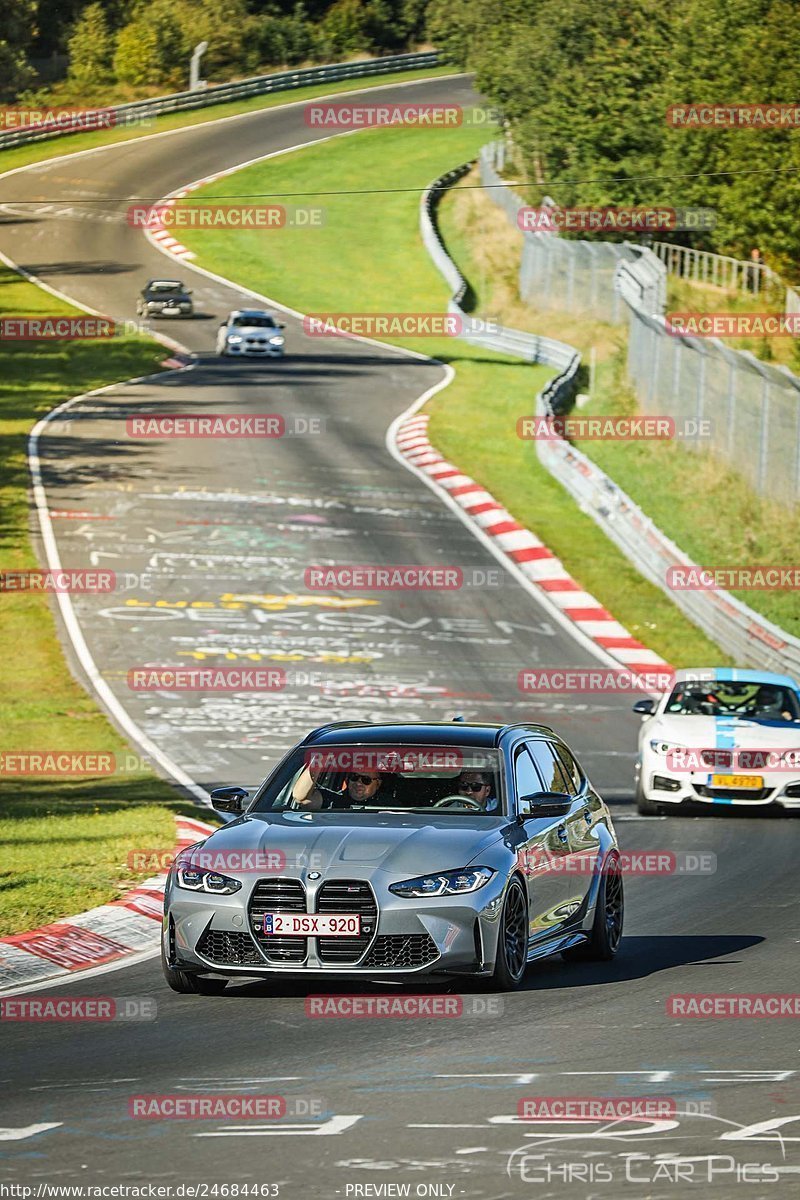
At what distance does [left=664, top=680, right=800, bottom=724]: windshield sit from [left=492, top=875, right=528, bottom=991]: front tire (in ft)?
33.2

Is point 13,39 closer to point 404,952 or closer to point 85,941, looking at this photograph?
point 85,941

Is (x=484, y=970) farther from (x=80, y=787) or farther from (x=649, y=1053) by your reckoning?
(x=80, y=787)

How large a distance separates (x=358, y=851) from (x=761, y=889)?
18.9 feet

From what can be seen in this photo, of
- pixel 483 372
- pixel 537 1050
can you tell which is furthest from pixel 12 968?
pixel 483 372

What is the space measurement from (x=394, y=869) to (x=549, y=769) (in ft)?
7.63

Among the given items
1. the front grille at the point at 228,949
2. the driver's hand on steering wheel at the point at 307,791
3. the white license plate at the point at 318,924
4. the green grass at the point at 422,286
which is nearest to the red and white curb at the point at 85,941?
the front grille at the point at 228,949

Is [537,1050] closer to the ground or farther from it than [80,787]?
farther from it

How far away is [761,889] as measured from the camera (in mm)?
15125

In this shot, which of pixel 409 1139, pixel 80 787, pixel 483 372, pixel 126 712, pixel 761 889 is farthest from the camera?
pixel 483 372

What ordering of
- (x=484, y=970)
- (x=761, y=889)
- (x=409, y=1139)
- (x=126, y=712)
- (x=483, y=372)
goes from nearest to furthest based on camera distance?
(x=409, y=1139) → (x=484, y=970) → (x=761, y=889) → (x=126, y=712) → (x=483, y=372)

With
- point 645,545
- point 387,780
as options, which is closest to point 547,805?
point 387,780

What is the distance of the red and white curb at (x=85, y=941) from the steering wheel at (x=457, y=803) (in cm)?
226

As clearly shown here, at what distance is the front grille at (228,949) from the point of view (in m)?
10.1

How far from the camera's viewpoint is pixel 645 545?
1368 inches
